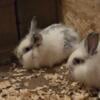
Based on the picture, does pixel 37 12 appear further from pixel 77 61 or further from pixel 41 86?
pixel 77 61

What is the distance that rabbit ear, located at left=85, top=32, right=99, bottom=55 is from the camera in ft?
8.77

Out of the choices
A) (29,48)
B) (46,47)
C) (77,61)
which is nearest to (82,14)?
(46,47)

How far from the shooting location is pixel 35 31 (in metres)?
3.38

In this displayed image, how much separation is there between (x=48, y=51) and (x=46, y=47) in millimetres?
48

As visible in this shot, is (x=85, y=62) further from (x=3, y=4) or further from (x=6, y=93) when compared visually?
(x=3, y=4)

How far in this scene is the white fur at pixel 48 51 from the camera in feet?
10.9

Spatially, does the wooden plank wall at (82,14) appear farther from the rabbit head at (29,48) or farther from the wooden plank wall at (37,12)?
the rabbit head at (29,48)

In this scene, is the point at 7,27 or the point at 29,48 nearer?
the point at 29,48

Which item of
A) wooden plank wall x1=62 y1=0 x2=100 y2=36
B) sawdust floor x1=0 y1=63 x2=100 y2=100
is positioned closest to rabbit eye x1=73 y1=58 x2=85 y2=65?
sawdust floor x1=0 y1=63 x2=100 y2=100

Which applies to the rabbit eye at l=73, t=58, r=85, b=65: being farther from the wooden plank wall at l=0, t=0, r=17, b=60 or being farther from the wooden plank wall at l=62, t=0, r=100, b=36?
the wooden plank wall at l=0, t=0, r=17, b=60

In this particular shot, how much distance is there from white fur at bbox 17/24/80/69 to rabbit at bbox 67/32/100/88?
564mm

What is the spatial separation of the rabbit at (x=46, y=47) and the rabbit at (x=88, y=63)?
565 mm

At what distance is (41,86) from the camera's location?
9.87ft

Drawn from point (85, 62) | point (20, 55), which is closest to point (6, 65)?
point (20, 55)
